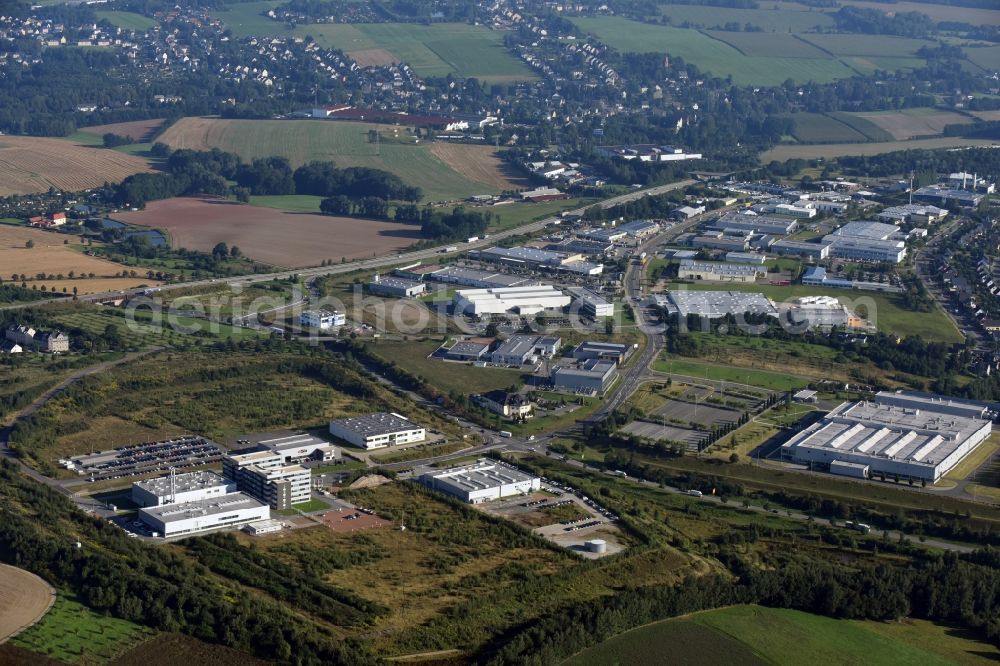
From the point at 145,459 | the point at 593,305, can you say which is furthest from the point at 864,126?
the point at 145,459

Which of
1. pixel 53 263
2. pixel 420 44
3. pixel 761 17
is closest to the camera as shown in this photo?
pixel 53 263

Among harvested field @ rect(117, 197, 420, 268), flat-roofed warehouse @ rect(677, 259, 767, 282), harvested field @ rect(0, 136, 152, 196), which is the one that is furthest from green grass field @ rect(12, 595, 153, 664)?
harvested field @ rect(0, 136, 152, 196)

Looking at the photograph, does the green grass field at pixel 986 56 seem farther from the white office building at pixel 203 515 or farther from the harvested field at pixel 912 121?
the white office building at pixel 203 515

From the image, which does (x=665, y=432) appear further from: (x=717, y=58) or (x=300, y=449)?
(x=717, y=58)

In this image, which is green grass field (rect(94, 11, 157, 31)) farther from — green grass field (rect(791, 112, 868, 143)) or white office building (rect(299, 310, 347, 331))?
white office building (rect(299, 310, 347, 331))

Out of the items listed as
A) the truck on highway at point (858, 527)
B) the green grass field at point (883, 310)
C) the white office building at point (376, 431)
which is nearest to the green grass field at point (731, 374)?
the green grass field at point (883, 310)

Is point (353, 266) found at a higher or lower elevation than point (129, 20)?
lower

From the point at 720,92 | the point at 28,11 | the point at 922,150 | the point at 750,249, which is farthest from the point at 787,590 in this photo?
the point at 28,11

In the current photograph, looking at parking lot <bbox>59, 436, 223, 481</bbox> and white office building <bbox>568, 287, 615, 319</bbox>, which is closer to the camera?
parking lot <bbox>59, 436, 223, 481</bbox>
